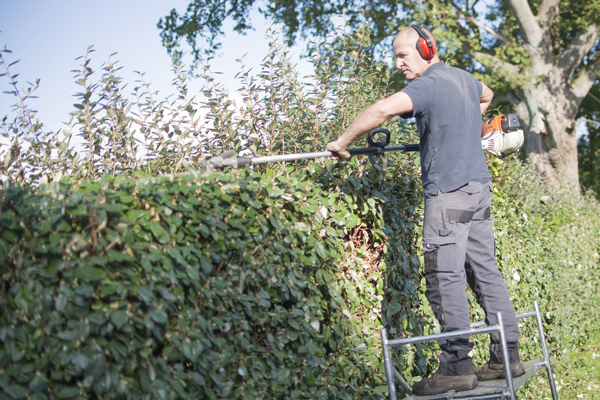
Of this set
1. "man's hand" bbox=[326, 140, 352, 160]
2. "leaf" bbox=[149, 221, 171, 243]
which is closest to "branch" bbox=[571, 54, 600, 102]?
"man's hand" bbox=[326, 140, 352, 160]

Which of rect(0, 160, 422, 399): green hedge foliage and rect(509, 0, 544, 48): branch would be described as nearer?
rect(0, 160, 422, 399): green hedge foliage

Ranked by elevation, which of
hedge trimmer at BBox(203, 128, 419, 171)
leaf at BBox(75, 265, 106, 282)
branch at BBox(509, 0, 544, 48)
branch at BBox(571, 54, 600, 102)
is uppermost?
branch at BBox(509, 0, 544, 48)

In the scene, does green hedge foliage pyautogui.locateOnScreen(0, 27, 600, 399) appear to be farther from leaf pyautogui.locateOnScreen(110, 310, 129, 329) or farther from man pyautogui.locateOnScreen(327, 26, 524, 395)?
man pyautogui.locateOnScreen(327, 26, 524, 395)

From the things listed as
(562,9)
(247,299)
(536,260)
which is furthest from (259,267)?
(562,9)

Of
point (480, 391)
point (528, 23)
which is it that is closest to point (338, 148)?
point (480, 391)

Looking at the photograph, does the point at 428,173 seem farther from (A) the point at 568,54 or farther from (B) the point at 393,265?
(A) the point at 568,54

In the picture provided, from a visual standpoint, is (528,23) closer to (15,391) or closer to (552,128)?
(552,128)

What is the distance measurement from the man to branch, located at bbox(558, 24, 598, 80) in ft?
45.6

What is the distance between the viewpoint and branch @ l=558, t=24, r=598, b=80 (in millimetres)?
16203

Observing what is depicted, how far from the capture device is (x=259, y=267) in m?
2.91

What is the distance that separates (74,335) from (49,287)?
0.19m

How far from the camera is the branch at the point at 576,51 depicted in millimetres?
16203

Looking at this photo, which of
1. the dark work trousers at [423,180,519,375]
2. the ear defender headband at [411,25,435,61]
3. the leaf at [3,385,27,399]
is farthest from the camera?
the ear defender headband at [411,25,435,61]

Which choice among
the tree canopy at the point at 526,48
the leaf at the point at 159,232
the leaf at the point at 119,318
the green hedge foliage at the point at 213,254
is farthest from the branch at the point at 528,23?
the leaf at the point at 119,318
